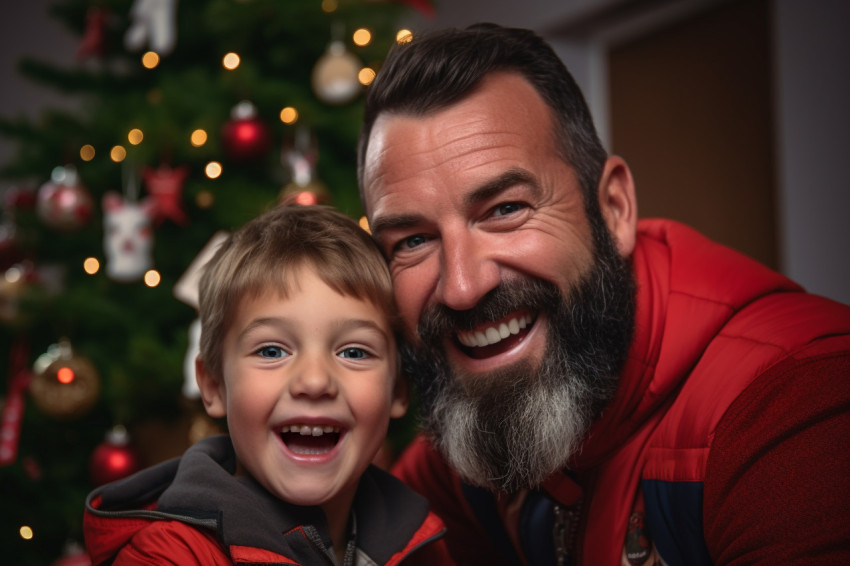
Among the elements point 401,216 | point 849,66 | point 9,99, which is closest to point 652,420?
point 401,216

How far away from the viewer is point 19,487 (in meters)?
2.43

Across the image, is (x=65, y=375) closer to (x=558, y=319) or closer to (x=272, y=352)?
(x=272, y=352)

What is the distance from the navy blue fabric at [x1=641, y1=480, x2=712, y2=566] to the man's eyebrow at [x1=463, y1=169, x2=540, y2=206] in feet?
1.97

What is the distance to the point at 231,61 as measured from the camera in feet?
8.38

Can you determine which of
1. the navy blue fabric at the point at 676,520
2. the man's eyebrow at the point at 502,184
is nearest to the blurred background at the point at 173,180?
the man's eyebrow at the point at 502,184

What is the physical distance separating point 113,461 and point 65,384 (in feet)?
1.00

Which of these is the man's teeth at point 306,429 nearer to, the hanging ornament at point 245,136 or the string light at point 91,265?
the hanging ornament at point 245,136

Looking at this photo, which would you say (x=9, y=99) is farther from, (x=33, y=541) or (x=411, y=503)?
(x=411, y=503)

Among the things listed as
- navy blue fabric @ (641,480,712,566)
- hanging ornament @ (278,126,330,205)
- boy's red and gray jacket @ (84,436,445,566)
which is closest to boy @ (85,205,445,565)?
boy's red and gray jacket @ (84,436,445,566)

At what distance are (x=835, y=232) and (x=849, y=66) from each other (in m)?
0.58

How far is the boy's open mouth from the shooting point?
1277 mm

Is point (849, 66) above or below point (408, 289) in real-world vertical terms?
above

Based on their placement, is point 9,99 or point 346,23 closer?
point 346,23

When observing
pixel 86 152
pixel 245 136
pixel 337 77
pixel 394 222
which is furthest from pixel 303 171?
pixel 394 222
